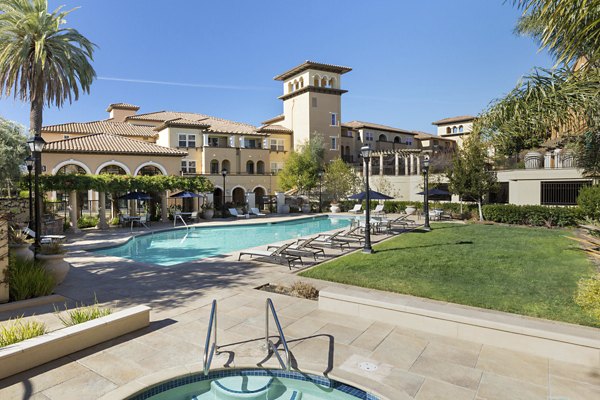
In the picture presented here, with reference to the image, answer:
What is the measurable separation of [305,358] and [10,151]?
2939 cm

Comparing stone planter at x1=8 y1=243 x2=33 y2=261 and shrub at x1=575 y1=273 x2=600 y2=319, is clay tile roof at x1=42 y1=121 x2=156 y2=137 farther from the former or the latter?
shrub at x1=575 y1=273 x2=600 y2=319

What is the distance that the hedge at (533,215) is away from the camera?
70.5ft

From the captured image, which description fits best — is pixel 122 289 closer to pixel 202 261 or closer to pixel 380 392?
pixel 202 261

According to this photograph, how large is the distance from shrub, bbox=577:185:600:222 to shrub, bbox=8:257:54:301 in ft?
72.3

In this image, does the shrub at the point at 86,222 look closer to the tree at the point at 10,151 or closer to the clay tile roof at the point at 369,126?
the tree at the point at 10,151

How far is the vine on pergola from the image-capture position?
72.2 ft

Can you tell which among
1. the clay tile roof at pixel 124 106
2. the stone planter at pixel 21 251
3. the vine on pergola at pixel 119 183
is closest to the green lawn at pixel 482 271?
the stone planter at pixel 21 251

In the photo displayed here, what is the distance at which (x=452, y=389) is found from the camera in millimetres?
4676

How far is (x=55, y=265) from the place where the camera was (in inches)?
379

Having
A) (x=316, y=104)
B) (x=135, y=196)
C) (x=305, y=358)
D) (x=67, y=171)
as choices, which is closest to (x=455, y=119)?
(x=316, y=104)

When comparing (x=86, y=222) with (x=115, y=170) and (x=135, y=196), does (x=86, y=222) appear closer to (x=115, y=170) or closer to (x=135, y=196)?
(x=135, y=196)

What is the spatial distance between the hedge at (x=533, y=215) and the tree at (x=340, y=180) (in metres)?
14.9

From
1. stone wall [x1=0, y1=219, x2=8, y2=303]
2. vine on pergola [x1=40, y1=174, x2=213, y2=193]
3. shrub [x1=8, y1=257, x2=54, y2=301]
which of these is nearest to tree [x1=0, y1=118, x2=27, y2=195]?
vine on pergola [x1=40, y1=174, x2=213, y2=193]

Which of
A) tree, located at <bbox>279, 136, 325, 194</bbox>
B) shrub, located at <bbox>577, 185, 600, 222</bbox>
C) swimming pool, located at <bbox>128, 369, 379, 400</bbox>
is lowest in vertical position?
swimming pool, located at <bbox>128, 369, 379, 400</bbox>
